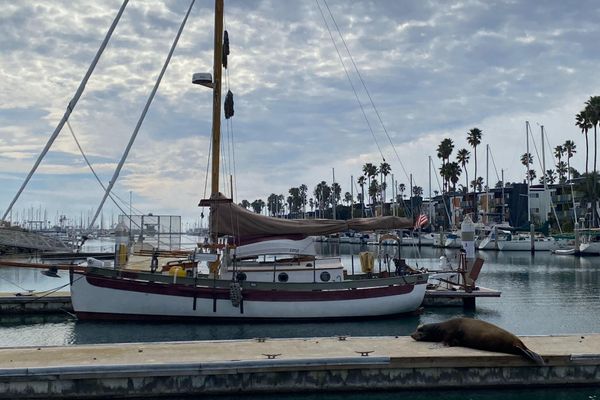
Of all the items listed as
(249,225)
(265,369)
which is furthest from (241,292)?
(265,369)

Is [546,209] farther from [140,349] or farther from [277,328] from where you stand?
[140,349]

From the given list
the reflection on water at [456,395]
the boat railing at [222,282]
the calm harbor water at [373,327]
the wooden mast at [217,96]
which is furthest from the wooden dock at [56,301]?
the reflection on water at [456,395]

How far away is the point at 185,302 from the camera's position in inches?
948

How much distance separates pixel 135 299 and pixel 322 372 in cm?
1284

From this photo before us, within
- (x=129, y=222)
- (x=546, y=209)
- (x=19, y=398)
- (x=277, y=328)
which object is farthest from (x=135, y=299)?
(x=546, y=209)

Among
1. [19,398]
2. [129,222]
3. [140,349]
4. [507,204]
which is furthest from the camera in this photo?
[507,204]

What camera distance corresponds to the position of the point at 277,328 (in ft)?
78.5

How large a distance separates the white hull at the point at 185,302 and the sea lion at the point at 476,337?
29.9ft

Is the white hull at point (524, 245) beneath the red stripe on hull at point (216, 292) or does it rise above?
beneath

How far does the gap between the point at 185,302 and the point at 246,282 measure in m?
2.68

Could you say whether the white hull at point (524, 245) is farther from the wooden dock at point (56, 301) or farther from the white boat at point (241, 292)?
the white boat at point (241, 292)

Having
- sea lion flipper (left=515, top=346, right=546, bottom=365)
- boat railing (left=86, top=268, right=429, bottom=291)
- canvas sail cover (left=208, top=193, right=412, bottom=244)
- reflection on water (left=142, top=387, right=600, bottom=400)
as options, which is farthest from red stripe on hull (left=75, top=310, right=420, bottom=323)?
sea lion flipper (left=515, top=346, right=546, bottom=365)

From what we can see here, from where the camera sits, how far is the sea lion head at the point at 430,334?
15.7m

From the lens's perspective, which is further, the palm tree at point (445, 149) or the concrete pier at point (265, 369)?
the palm tree at point (445, 149)
